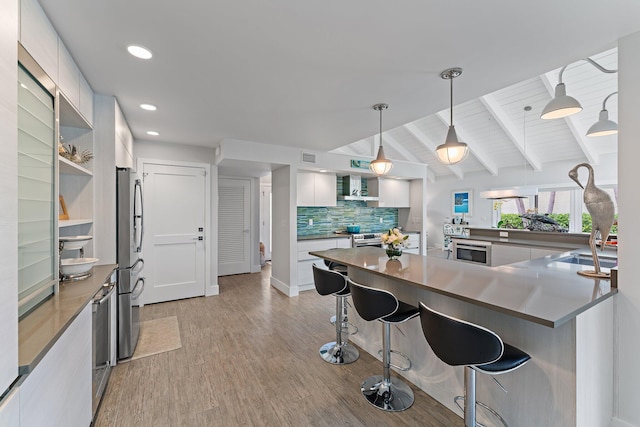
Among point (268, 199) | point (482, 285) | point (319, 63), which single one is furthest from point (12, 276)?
point (268, 199)

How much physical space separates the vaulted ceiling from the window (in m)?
4.23

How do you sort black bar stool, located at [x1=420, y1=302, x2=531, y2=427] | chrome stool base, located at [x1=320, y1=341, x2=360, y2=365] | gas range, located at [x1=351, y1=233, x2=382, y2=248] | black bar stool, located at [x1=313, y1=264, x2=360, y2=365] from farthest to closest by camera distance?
gas range, located at [x1=351, y1=233, x2=382, y2=248] → chrome stool base, located at [x1=320, y1=341, x2=360, y2=365] → black bar stool, located at [x1=313, y1=264, x2=360, y2=365] → black bar stool, located at [x1=420, y1=302, x2=531, y2=427]

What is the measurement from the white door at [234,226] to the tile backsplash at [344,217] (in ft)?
4.46

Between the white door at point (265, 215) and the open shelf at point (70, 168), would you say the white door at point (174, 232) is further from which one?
the white door at point (265, 215)

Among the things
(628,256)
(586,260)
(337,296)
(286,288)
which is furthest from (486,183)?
(337,296)

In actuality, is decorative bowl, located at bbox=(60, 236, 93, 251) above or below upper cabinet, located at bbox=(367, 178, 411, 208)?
below

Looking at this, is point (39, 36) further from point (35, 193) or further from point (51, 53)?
point (35, 193)

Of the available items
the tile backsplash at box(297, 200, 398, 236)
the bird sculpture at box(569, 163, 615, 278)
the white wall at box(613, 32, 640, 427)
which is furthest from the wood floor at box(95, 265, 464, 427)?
the tile backsplash at box(297, 200, 398, 236)

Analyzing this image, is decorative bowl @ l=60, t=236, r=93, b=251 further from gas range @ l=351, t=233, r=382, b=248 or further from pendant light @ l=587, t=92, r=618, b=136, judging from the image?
pendant light @ l=587, t=92, r=618, b=136

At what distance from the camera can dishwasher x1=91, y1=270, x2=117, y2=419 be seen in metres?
1.85

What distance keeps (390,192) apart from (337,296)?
3885 mm

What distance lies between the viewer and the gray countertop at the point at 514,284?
A: 4.29 ft

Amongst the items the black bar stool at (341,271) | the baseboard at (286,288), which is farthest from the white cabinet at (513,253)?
the baseboard at (286,288)

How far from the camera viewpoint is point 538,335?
5.00 feet
